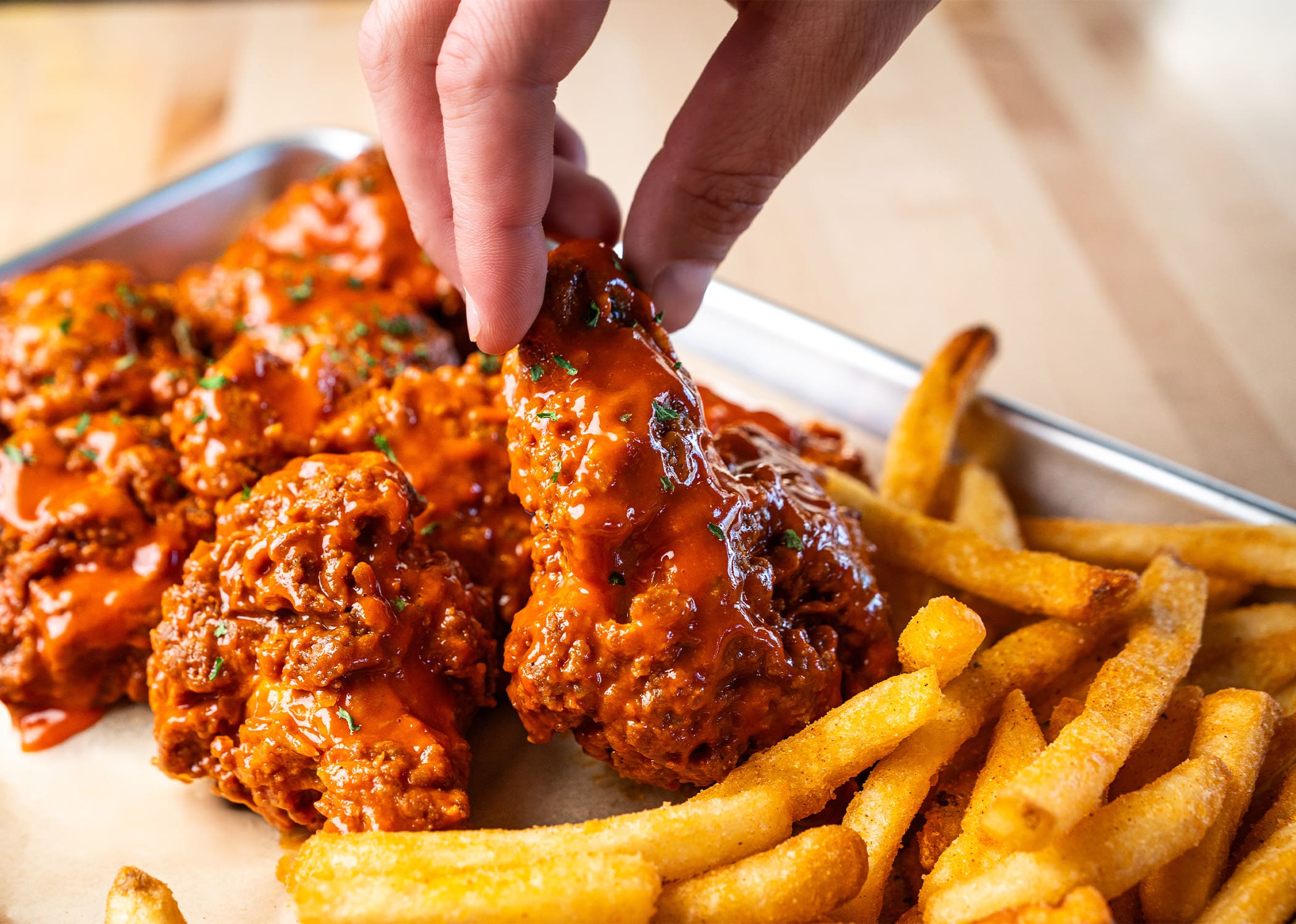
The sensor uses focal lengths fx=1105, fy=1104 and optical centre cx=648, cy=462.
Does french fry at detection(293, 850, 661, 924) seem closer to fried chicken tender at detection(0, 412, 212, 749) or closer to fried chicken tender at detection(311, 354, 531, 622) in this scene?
fried chicken tender at detection(311, 354, 531, 622)

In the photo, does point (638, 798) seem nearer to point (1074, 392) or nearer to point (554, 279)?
point (554, 279)

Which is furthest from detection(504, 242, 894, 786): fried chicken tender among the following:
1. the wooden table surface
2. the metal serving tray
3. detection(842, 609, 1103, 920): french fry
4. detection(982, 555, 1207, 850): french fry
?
the wooden table surface

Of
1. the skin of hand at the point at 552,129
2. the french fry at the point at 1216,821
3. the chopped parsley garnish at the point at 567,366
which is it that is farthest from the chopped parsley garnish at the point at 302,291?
the french fry at the point at 1216,821

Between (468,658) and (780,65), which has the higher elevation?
(780,65)

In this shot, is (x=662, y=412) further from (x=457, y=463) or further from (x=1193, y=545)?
(x=1193, y=545)

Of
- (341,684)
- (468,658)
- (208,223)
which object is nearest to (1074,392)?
(468,658)

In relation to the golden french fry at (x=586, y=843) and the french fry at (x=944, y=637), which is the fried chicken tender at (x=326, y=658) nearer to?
the golden french fry at (x=586, y=843)
